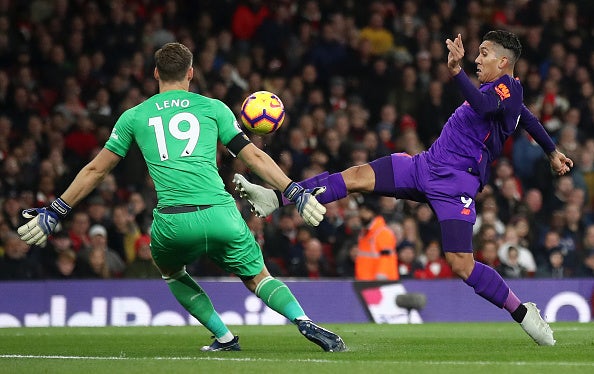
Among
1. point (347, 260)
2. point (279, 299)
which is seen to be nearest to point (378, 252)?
point (347, 260)

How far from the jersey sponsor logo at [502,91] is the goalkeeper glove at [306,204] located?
1931mm

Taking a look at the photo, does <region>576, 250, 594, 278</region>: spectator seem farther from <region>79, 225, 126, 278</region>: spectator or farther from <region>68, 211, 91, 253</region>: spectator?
<region>68, 211, 91, 253</region>: spectator

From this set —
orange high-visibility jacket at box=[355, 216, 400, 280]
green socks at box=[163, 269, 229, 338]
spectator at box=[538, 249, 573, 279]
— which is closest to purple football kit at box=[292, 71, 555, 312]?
green socks at box=[163, 269, 229, 338]

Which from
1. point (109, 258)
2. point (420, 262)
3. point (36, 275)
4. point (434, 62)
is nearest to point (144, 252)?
point (109, 258)

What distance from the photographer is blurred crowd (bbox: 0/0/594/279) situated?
1547 cm

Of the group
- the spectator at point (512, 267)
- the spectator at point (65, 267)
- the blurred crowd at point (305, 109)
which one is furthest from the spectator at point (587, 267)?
the spectator at point (65, 267)

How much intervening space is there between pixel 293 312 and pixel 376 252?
7028mm

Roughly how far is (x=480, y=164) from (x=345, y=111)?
906 centimetres

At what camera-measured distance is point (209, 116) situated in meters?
7.97

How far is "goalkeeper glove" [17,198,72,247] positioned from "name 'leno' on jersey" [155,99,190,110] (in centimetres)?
90

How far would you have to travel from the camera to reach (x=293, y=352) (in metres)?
8.55

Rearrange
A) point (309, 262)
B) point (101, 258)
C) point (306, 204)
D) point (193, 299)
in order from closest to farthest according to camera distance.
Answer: point (306, 204), point (193, 299), point (101, 258), point (309, 262)

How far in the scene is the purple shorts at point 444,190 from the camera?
904 cm

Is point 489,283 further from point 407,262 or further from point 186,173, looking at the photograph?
point 407,262
